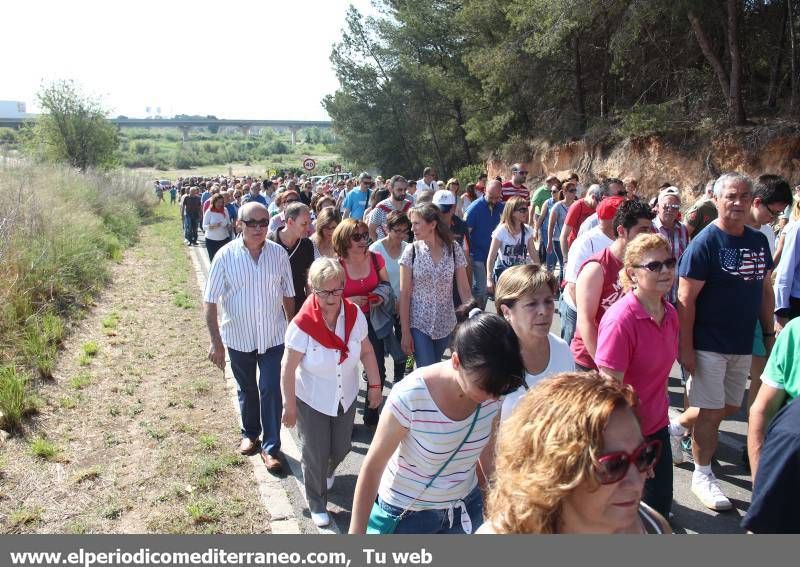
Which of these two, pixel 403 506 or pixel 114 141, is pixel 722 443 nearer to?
pixel 403 506

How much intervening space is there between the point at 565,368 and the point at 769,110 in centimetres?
1614

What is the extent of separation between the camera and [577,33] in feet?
67.7

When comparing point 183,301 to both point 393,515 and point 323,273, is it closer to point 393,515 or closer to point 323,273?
point 323,273

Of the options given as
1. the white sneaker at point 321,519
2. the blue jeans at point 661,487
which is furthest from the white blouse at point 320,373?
the blue jeans at point 661,487

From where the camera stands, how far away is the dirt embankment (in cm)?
1429

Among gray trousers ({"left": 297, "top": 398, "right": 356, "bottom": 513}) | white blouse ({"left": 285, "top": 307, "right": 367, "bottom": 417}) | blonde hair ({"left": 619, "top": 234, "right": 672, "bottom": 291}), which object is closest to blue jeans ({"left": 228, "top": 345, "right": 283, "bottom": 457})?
gray trousers ({"left": 297, "top": 398, "right": 356, "bottom": 513})

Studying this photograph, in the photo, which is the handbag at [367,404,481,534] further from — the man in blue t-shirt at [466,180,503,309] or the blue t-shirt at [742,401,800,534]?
the man in blue t-shirt at [466,180,503,309]

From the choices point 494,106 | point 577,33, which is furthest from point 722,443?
point 494,106

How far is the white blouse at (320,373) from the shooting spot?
3906 mm

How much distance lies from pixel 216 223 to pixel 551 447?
37.3 ft

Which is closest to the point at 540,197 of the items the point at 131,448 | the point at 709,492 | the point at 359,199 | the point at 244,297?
the point at 359,199

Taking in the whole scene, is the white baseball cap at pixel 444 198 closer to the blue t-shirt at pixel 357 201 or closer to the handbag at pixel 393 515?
the handbag at pixel 393 515

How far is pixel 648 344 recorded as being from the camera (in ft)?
10.8

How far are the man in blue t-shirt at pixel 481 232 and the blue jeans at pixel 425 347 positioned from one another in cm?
291
